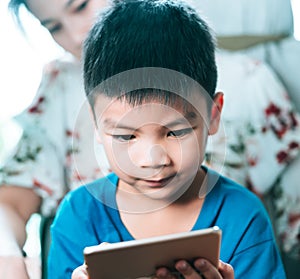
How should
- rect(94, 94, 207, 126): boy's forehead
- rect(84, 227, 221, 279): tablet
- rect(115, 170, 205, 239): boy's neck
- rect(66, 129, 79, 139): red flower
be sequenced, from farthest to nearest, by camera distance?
rect(66, 129, 79, 139): red flower → rect(115, 170, 205, 239): boy's neck → rect(94, 94, 207, 126): boy's forehead → rect(84, 227, 221, 279): tablet

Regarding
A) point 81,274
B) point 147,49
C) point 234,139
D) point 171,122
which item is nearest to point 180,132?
point 171,122

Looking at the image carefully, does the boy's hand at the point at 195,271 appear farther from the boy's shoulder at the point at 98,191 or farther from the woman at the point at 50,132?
the woman at the point at 50,132

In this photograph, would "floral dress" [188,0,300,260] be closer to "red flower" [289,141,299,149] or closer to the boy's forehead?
"red flower" [289,141,299,149]

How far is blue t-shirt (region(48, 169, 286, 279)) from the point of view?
82cm

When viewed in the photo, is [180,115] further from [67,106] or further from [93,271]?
[67,106]

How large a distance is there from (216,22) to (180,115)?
44 centimetres

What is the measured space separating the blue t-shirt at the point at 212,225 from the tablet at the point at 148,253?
16 centimetres

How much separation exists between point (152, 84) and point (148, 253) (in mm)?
243

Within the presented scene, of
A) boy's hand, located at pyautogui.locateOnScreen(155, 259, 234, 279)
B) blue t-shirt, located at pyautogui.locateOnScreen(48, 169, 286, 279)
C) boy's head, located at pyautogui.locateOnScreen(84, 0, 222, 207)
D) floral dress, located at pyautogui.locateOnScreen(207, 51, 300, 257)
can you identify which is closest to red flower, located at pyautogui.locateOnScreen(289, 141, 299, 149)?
floral dress, located at pyautogui.locateOnScreen(207, 51, 300, 257)

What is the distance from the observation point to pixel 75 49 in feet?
3.53

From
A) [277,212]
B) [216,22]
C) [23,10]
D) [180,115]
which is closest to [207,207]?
[180,115]

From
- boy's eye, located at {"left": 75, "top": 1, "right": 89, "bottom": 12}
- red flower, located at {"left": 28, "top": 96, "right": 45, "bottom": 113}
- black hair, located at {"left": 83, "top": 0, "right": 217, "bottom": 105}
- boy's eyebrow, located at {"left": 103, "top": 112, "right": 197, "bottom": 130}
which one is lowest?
red flower, located at {"left": 28, "top": 96, "right": 45, "bottom": 113}

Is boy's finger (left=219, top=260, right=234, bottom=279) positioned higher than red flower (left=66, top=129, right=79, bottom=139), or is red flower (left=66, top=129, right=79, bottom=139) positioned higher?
red flower (left=66, top=129, right=79, bottom=139)

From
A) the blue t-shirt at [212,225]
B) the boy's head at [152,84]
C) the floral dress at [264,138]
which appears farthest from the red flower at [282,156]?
the boy's head at [152,84]
